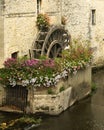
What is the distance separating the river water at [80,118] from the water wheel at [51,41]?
2839 millimetres

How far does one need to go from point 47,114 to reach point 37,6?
605 cm

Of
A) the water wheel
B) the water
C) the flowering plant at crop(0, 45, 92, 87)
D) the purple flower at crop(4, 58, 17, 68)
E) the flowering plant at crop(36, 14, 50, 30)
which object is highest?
the flowering plant at crop(36, 14, 50, 30)

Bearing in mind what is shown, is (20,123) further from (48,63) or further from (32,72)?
(48,63)

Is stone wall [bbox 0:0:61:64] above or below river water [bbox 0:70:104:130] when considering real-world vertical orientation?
above

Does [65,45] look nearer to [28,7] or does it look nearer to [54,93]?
[28,7]

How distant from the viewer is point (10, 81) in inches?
561

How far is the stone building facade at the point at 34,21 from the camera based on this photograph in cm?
1527

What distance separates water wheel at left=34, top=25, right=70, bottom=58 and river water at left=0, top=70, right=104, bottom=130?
2.84m

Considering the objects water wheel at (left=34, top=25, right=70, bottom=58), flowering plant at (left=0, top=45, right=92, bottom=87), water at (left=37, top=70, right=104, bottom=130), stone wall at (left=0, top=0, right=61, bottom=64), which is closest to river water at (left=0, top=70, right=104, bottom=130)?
water at (left=37, top=70, right=104, bottom=130)

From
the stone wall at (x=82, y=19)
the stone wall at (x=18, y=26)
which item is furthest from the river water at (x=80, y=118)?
the stone wall at (x=82, y=19)

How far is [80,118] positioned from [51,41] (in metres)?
4.99

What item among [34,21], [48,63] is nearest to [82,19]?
[34,21]

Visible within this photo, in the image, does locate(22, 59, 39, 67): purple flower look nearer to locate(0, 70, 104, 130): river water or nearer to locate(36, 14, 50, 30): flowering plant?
locate(0, 70, 104, 130): river water

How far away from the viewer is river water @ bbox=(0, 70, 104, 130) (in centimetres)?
1316
